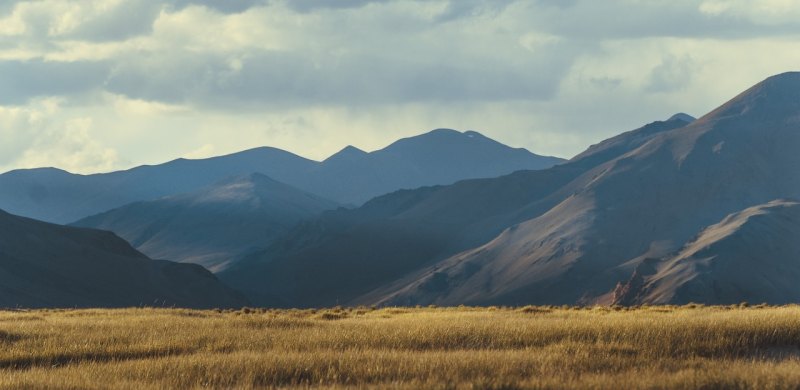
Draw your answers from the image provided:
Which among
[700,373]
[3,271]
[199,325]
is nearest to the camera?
[700,373]

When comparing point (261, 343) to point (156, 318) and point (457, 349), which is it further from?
point (156, 318)

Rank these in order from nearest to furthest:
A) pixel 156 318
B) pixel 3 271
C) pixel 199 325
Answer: pixel 199 325 → pixel 156 318 → pixel 3 271

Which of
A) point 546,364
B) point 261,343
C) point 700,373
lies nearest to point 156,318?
point 261,343

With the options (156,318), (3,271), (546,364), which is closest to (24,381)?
(546,364)

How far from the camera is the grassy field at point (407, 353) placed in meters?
22.9

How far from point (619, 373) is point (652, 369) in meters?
1.06

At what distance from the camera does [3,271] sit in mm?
185750

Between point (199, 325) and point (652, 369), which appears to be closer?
point (652, 369)

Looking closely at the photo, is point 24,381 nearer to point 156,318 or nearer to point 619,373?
point 619,373

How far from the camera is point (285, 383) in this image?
2400cm

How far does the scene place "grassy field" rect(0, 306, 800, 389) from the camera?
22859 mm

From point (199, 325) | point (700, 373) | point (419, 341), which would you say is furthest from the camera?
point (199, 325)

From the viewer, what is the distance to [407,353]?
1083 inches

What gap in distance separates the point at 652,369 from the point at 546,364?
2347 mm
